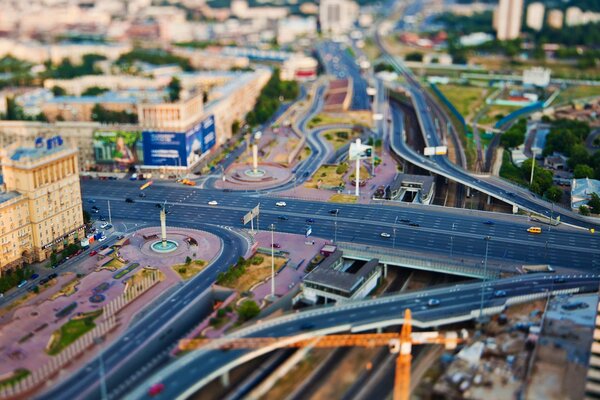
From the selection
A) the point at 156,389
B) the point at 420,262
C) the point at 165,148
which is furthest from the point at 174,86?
the point at 156,389

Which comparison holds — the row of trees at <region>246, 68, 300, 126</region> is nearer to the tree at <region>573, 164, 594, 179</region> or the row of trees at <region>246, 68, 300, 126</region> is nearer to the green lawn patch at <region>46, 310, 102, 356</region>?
the tree at <region>573, 164, 594, 179</region>

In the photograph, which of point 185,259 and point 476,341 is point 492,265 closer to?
point 476,341

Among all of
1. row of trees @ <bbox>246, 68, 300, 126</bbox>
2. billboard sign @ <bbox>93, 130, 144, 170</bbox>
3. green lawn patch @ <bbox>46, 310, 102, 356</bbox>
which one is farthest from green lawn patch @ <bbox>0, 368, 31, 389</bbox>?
row of trees @ <bbox>246, 68, 300, 126</bbox>

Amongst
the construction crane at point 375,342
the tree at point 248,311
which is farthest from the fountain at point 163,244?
the construction crane at point 375,342

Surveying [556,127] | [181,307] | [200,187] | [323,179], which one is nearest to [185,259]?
[181,307]

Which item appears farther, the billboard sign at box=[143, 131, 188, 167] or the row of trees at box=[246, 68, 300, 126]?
the row of trees at box=[246, 68, 300, 126]

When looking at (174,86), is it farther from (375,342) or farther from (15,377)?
(15,377)
